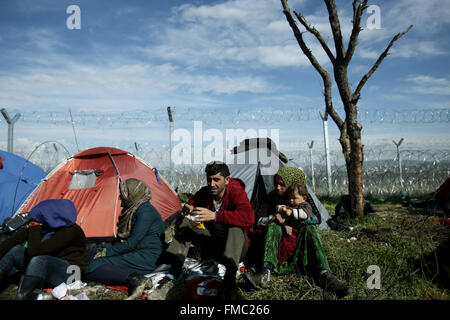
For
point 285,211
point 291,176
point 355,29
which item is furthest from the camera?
point 355,29

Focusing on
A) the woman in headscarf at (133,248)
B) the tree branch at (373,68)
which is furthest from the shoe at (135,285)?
the tree branch at (373,68)

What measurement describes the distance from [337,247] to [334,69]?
3.78 m

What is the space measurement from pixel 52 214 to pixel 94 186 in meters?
2.28

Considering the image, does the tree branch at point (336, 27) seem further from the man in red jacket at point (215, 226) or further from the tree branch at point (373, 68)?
the man in red jacket at point (215, 226)

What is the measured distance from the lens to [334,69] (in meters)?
6.51

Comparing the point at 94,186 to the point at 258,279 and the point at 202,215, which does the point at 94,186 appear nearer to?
the point at 202,215

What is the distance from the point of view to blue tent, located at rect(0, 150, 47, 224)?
6.45 meters

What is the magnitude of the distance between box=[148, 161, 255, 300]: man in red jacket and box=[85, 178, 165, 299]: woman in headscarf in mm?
269

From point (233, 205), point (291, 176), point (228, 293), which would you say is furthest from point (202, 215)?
point (291, 176)

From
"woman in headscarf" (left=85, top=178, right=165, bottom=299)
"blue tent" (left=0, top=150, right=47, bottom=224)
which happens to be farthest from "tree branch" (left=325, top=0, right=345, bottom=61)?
"blue tent" (left=0, top=150, right=47, bottom=224)

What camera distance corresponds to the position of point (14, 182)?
22.0ft

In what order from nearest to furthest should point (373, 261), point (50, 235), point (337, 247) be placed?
point (50, 235) → point (373, 261) → point (337, 247)

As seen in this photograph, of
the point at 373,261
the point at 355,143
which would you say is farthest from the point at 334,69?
the point at 373,261
